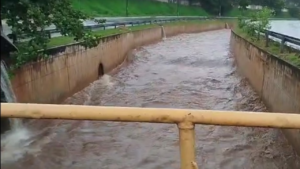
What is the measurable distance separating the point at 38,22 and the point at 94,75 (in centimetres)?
633

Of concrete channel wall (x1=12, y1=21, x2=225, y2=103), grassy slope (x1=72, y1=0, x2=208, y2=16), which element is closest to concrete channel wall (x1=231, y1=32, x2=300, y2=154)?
concrete channel wall (x1=12, y1=21, x2=225, y2=103)

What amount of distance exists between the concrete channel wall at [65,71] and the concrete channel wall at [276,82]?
5.01 m

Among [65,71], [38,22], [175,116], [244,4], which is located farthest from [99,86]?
[244,4]

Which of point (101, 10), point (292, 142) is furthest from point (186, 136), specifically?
point (101, 10)

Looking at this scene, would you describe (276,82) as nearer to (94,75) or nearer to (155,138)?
(155,138)

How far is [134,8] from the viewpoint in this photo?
171 ft

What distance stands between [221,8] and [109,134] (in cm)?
5905

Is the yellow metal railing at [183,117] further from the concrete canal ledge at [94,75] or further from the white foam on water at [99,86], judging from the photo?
the white foam on water at [99,86]

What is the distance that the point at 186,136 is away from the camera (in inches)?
95.4

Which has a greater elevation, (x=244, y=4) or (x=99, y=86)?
(x=244, y=4)

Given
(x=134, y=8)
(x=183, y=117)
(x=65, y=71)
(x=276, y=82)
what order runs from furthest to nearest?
(x=134, y=8) → (x=65, y=71) → (x=276, y=82) → (x=183, y=117)

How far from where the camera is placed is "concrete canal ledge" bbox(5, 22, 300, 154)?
848cm

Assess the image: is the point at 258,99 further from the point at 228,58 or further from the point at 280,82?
the point at 228,58

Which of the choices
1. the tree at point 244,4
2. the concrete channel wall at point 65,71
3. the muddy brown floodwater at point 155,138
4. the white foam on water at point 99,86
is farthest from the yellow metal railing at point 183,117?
the tree at point 244,4
